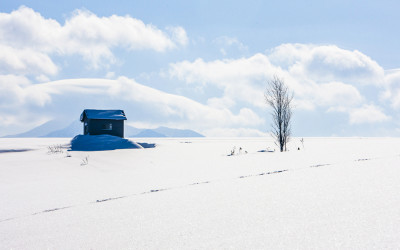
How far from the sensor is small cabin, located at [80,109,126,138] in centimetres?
3660

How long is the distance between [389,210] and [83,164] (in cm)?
1671

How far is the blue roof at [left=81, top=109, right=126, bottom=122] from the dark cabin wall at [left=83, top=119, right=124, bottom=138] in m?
0.54

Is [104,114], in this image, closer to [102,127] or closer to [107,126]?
[107,126]

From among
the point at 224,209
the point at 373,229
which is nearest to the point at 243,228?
the point at 224,209

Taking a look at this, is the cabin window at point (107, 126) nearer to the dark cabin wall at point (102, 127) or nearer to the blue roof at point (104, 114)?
the dark cabin wall at point (102, 127)

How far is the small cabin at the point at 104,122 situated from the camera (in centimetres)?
3660

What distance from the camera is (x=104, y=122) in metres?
37.2

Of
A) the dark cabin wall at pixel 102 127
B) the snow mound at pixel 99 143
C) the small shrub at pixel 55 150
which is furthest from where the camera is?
the dark cabin wall at pixel 102 127

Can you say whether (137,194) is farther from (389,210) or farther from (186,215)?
(389,210)

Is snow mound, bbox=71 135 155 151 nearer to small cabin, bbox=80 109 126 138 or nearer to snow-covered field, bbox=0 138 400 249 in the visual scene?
small cabin, bbox=80 109 126 138

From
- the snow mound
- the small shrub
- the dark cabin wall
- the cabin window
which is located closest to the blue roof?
the dark cabin wall

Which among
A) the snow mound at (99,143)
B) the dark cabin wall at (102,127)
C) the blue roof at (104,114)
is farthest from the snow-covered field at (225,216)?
the blue roof at (104,114)

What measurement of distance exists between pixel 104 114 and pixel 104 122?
1179mm

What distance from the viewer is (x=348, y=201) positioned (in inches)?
197
